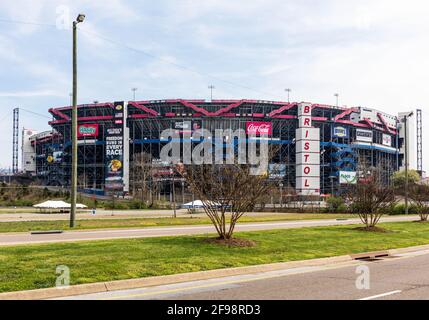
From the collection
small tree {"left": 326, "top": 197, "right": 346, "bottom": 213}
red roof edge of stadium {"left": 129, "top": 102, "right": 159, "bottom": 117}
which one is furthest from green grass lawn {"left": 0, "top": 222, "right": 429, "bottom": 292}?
red roof edge of stadium {"left": 129, "top": 102, "right": 159, "bottom": 117}

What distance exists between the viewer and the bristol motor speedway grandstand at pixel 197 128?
116 metres

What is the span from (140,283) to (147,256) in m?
3.20

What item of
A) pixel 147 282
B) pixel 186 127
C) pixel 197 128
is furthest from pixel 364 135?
pixel 147 282

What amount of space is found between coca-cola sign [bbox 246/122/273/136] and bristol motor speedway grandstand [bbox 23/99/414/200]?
225mm

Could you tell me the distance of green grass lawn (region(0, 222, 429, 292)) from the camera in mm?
12289

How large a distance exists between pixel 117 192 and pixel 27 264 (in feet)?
332

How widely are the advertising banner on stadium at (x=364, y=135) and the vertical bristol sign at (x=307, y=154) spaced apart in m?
15.8

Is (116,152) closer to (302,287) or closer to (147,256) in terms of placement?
(147,256)

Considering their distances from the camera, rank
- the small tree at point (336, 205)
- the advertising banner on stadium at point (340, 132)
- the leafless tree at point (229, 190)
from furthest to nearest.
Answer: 1. the advertising banner on stadium at point (340, 132)
2. the small tree at point (336, 205)
3. the leafless tree at point (229, 190)

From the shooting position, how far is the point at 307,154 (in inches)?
4596

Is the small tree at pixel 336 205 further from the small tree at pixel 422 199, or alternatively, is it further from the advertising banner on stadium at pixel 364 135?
the advertising banner on stadium at pixel 364 135

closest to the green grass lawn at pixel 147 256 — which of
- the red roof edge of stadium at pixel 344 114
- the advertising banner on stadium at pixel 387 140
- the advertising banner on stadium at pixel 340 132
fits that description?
the advertising banner on stadium at pixel 340 132

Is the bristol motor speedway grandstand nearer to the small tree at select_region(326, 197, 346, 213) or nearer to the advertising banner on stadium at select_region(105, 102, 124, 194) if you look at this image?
the advertising banner on stadium at select_region(105, 102, 124, 194)
